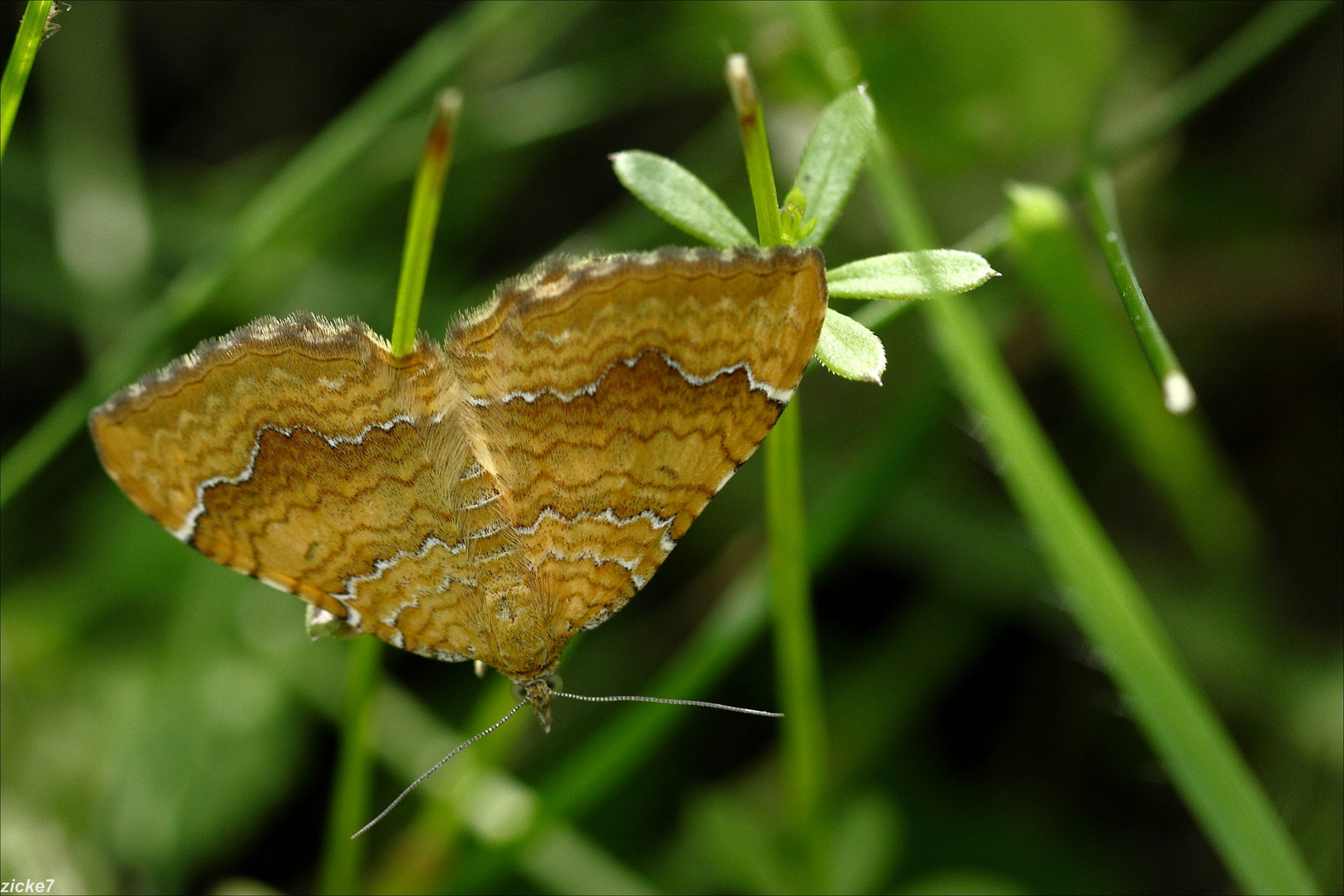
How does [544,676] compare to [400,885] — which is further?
[400,885]

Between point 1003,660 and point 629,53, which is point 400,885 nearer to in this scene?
point 1003,660

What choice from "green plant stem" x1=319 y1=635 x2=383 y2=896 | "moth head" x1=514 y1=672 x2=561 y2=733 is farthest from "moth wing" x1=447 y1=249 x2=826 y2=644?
"green plant stem" x1=319 y1=635 x2=383 y2=896

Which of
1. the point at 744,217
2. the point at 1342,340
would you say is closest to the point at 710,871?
the point at 744,217

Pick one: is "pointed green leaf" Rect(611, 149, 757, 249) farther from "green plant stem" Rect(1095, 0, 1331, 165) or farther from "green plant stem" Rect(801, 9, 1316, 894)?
"green plant stem" Rect(1095, 0, 1331, 165)

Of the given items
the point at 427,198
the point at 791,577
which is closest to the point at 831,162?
→ the point at 427,198

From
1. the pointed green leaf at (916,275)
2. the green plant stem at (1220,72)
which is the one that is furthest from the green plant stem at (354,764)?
the green plant stem at (1220,72)

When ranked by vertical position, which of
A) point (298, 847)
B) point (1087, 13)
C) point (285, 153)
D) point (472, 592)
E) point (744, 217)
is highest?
point (285, 153)

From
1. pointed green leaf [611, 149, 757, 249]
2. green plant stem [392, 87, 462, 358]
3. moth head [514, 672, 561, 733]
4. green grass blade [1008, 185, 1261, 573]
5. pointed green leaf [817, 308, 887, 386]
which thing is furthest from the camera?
green grass blade [1008, 185, 1261, 573]
